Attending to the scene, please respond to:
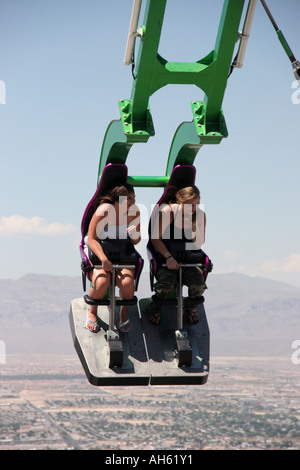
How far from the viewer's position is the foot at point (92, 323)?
12734 mm

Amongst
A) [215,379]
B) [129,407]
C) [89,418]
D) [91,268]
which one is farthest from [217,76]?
[215,379]

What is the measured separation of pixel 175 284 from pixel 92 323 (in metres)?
1.36

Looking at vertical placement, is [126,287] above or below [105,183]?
below

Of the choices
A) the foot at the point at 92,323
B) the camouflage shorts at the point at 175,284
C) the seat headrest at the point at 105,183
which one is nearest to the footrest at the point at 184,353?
the camouflage shorts at the point at 175,284

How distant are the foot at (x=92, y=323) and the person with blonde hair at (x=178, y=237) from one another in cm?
98

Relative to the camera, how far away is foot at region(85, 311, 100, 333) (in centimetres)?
1273

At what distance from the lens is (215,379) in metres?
118

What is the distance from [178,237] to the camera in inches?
491

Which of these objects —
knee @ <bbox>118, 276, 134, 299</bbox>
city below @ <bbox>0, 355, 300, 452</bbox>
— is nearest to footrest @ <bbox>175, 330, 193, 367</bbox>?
knee @ <bbox>118, 276, 134, 299</bbox>

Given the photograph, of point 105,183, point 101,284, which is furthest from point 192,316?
point 105,183

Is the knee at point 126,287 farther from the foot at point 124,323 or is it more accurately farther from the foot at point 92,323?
the foot at point 92,323

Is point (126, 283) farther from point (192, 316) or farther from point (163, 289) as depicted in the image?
point (192, 316)

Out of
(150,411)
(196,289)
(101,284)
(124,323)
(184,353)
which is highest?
(101,284)

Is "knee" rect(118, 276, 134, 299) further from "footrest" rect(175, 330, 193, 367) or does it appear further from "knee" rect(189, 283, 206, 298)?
"footrest" rect(175, 330, 193, 367)
